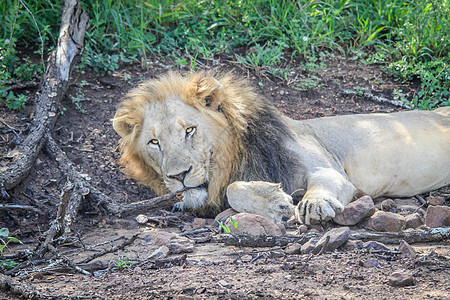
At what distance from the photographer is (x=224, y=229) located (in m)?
3.49

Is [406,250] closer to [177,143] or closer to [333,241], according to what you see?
[333,241]

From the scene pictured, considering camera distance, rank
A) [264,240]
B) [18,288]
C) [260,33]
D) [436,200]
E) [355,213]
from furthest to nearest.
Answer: [260,33], [436,200], [355,213], [264,240], [18,288]

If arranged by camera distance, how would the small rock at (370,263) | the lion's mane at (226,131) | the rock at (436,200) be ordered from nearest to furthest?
the small rock at (370,263), the lion's mane at (226,131), the rock at (436,200)

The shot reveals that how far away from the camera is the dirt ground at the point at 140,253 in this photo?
95.1 inches

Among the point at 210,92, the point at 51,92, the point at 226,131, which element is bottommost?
the point at 226,131

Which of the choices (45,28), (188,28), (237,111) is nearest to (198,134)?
(237,111)

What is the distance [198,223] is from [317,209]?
0.89 m

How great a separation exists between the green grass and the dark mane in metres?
1.93

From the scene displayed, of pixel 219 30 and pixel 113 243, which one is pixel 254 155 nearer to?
pixel 113 243

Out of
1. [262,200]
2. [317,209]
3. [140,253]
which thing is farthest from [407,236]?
[140,253]

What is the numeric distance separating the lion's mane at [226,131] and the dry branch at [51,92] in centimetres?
68

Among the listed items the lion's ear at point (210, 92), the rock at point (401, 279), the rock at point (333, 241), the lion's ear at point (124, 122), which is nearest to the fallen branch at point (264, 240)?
the rock at point (333, 241)

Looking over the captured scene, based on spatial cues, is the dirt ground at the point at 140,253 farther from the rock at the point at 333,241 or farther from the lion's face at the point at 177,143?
the lion's face at the point at 177,143

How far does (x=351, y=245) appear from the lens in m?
3.03
